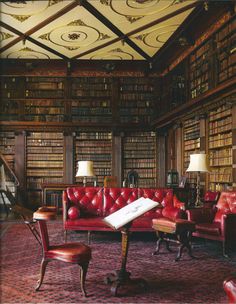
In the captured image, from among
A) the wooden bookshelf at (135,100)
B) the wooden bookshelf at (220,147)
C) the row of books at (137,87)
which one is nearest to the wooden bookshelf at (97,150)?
the wooden bookshelf at (135,100)

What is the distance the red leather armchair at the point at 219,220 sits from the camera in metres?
4.86

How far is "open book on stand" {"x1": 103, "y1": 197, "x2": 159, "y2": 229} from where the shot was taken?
3.15 m

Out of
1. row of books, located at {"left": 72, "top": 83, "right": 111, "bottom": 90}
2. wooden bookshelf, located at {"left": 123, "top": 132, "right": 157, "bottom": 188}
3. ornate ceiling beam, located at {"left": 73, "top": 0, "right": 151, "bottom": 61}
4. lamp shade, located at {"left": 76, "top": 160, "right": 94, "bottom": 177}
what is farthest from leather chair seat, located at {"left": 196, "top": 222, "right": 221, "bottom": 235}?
row of books, located at {"left": 72, "top": 83, "right": 111, "bottom": 90}

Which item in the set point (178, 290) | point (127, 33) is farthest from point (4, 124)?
point (178, 290)

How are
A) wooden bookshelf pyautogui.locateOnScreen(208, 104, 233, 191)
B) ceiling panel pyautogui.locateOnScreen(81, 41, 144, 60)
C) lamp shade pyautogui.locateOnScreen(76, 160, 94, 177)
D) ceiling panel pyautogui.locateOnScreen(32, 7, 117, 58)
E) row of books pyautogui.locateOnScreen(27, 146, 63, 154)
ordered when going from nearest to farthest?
1. lamp shade pyautogui.locateOnScreen(76, 160, 94, 177)
2. wooden bookshelf pyautogui.locateOnScreen(208, 104, 233, 191)
3. ceiling panel pyautogui.locateOnScreen(32, 7, 117, 58)
4. ceiling panel pyautogui.locateOnScreen(81, 41, 144, 60)
5. row of books pyautogui.locateOnScreen(27, 146, 63, 154)

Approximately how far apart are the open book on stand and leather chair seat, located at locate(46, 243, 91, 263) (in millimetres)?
350

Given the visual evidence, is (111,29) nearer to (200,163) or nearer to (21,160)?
(200,163)

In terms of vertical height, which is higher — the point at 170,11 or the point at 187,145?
the point at 170,11

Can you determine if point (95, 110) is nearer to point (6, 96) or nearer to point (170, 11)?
point (6, 96)

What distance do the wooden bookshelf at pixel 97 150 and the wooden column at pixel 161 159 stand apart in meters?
1.38

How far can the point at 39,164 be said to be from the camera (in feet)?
33.2

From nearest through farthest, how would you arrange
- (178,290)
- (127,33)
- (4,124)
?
(178,290) → (127,33) → (4,124)

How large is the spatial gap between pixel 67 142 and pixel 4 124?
182cm

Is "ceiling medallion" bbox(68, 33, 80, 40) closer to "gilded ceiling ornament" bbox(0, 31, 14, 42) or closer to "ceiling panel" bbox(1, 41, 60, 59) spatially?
"ceiling panel" bbox(1, 41, 60, 59)
